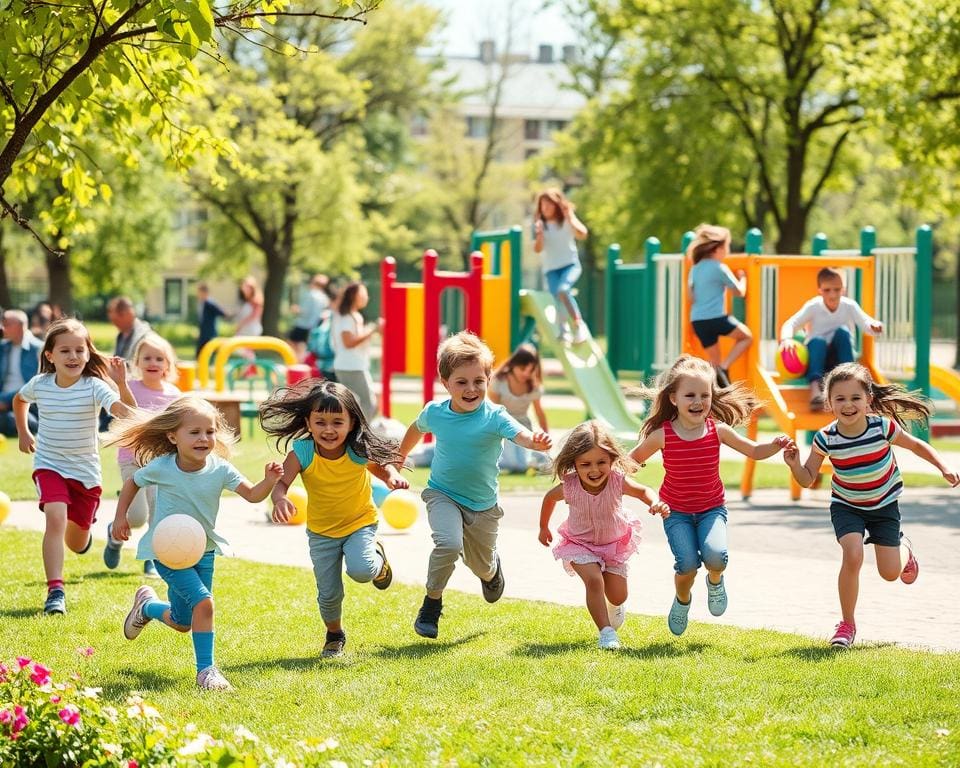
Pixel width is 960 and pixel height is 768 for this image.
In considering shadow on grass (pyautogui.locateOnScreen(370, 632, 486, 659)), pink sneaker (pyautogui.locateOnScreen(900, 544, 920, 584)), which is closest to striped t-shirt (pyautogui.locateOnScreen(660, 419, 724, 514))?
pink sneaker (pyautogui.locateOnScreen(900, 544, 920, 584))

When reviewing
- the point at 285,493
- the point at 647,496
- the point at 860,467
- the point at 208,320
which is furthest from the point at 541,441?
the point at 208,320

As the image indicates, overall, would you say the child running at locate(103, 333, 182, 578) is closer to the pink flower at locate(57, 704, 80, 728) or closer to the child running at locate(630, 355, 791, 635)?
the child running at locate(630, 355, 791, 635)

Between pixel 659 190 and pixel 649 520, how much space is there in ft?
70.6

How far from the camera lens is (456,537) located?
7547 millimetres

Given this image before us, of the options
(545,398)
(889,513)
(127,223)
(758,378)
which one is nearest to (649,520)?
(758,378)

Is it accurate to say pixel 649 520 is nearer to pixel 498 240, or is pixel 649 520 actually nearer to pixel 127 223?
pixel 498 240

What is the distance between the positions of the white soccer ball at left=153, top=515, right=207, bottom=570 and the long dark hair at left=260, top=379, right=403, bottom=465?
0.66 meters

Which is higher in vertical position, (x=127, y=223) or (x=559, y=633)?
(x=127, y=223)

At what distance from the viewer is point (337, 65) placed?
47875 millimetres

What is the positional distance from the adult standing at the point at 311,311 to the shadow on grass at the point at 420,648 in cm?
1700

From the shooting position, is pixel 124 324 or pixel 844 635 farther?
pixel 124 324

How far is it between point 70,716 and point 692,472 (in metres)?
3.67

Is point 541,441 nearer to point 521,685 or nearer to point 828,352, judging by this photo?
point 521,685

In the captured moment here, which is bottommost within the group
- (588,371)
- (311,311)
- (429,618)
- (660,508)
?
(429,618)
